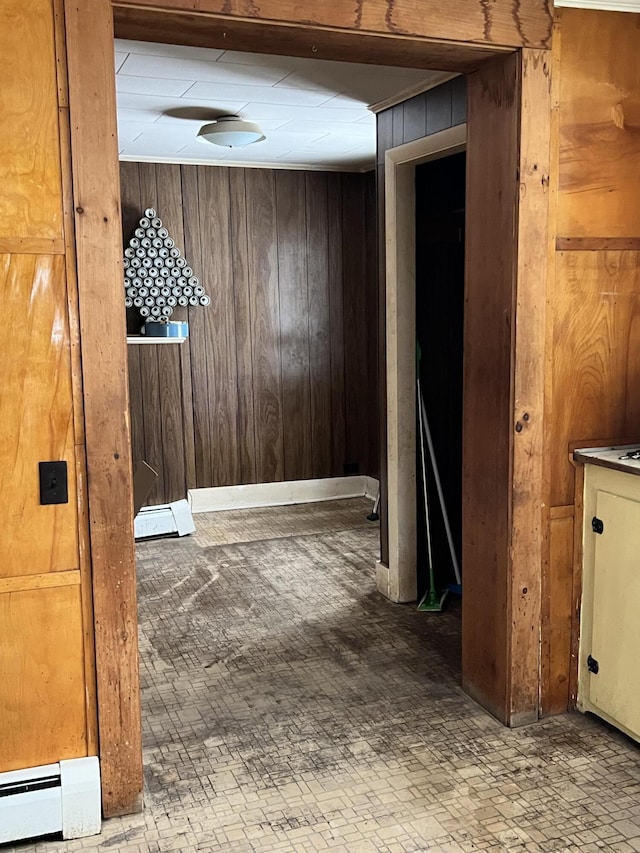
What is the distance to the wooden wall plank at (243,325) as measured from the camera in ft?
20.4

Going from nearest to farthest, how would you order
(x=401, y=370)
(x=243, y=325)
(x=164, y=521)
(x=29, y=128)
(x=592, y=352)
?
1. (x=29, y=128)
2. (x=592, y=352)
3. (x=401, y=370)
4. (x=164, y=521)
5. (x=243, y=325)

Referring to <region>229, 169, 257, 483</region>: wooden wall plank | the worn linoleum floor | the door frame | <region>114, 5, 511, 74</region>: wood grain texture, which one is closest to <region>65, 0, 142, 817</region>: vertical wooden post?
the door frame

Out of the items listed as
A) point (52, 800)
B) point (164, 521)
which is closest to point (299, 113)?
point (164, 521)

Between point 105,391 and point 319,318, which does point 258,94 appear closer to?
point 105,391

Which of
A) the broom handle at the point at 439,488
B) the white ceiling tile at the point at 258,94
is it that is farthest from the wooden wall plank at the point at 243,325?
the broom handle at the point at 439,488

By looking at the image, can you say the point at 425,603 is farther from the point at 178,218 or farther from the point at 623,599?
the point at 178,218

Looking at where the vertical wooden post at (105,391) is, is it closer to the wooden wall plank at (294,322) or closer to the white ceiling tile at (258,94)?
the white ceiling tile at (258,94)

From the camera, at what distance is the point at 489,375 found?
2979 mm

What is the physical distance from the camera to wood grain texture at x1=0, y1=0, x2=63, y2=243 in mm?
2197

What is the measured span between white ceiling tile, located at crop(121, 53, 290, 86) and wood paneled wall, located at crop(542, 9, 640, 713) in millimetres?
1370

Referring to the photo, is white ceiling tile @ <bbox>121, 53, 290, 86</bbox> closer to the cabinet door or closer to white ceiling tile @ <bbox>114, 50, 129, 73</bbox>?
white ceiling tile @ <bbox>114, 50, 129, 73</bbox>

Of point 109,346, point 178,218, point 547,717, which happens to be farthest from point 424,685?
point 178,218

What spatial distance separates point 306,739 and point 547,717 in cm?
89

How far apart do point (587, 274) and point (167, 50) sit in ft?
6.02
